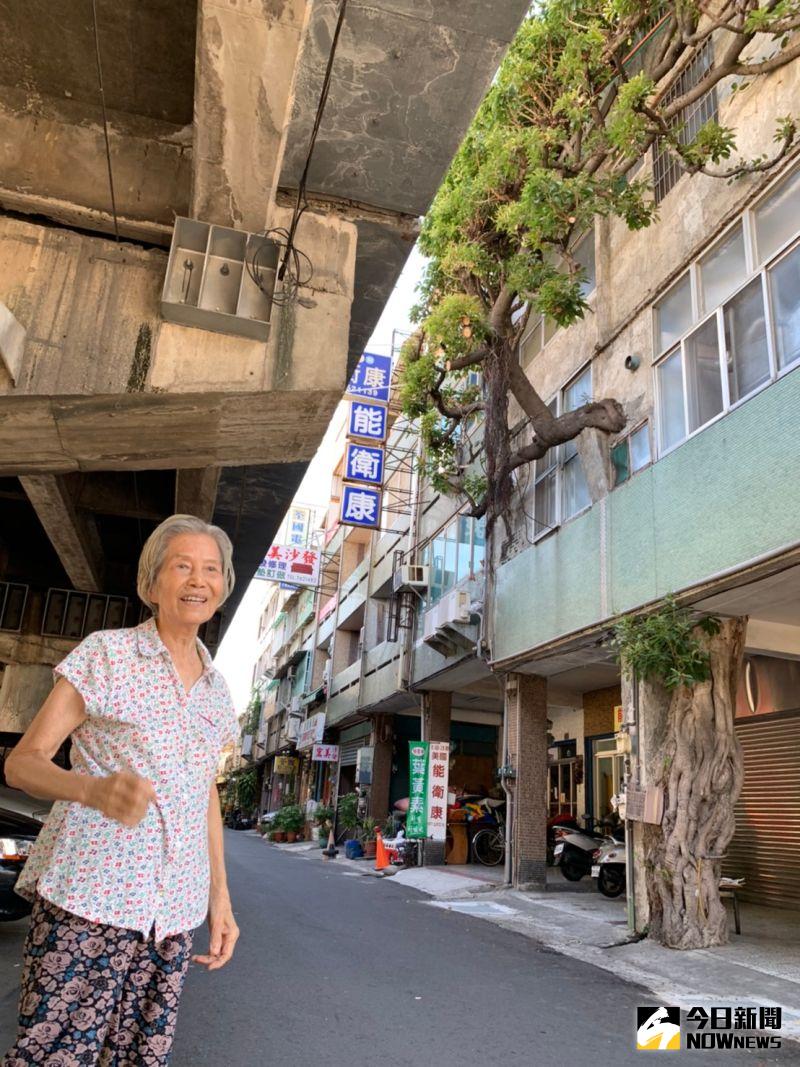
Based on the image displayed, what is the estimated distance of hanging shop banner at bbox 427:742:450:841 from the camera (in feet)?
48.3

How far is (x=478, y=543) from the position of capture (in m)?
15.2

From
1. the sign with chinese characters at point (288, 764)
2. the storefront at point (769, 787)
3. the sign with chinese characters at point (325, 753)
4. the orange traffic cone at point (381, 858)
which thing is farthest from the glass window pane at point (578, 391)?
the sign with chinese characters at point (288, 764)

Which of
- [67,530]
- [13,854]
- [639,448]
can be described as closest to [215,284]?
[13,854]

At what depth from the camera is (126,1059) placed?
174 cm

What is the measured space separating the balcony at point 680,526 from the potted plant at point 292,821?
17663mm

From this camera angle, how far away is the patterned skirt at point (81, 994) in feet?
5.26

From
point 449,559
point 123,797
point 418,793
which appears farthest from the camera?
point 449,559

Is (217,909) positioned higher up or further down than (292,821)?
higher up

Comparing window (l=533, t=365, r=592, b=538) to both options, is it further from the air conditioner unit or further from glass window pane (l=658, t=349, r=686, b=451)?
the air conditioner unit

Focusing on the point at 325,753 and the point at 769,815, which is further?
the point at 325,753

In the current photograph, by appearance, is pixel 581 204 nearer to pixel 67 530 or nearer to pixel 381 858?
pixel 67 530

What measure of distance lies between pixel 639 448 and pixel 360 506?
9.37 metres

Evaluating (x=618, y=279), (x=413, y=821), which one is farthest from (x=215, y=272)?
(x=413, y=821)

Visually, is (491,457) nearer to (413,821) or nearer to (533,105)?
(533,105)
